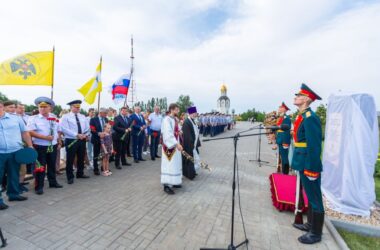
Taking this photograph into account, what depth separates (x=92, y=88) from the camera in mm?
7910

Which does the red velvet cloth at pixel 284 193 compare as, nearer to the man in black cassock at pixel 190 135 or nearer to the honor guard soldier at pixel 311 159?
the honor guard soldier at pixel 311 159

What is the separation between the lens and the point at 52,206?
13.0 ft

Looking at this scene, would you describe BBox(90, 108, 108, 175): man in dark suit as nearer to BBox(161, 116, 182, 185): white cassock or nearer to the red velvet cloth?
BBox(161, 116, 182, 185): white cassock

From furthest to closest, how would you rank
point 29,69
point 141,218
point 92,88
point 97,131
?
point 92,88 → point 97,131 → point 29,69 → point 141,218

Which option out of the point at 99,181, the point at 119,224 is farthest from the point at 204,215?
the point at 99,181

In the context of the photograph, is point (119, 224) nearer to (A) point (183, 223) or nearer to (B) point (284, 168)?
(A) point (183, 223)

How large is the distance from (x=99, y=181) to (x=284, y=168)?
5.47 meters

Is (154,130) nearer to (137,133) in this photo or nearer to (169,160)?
(137,133)

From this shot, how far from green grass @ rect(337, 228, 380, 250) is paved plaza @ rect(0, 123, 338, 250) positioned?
0.34 meters

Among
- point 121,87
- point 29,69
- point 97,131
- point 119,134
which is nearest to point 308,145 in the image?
point 97,131

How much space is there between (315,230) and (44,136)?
572 centimetres

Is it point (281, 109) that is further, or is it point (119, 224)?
point (281, 109)

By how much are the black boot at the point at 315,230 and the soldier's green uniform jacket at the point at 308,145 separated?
67 centimetres

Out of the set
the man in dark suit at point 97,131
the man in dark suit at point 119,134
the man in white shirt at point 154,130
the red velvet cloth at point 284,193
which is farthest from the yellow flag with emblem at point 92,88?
the red velvet cloth at point 284,193
